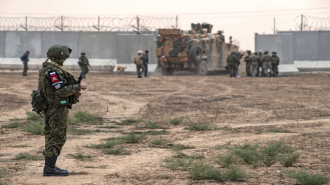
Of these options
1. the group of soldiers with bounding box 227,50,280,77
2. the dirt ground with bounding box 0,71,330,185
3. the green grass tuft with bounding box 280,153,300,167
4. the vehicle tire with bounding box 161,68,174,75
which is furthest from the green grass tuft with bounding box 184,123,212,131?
the vehicle tire with bounding box 161,68,174,75

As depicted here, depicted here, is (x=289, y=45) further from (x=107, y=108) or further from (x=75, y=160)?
(x=75, y=160)

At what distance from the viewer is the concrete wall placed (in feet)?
103

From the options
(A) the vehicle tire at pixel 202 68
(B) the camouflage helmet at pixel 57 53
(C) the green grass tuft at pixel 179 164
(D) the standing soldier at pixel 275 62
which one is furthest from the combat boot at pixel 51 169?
(D) the standing soldier at pixel 275 62

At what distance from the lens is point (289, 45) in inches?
1227

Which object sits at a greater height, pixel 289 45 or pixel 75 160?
pixel 289 45

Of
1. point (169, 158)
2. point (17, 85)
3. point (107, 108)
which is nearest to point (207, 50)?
point (17, 85)

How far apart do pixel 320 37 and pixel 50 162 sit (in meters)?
27.2

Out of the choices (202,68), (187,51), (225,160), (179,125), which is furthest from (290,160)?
(202,68)

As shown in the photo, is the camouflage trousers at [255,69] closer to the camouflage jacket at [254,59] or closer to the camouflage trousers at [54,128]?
the camouflage jacket at [254,59]

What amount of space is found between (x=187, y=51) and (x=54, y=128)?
21740 millimetres

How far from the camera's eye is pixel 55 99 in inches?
240

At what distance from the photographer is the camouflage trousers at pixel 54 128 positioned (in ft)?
20.0

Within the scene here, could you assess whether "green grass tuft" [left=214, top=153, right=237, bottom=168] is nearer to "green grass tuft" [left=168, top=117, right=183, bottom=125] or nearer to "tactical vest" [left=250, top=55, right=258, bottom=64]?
"green grass tuft" [left=168, top=117, right=183, bottom=125]

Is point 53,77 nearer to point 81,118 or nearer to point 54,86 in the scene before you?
point 54,86
